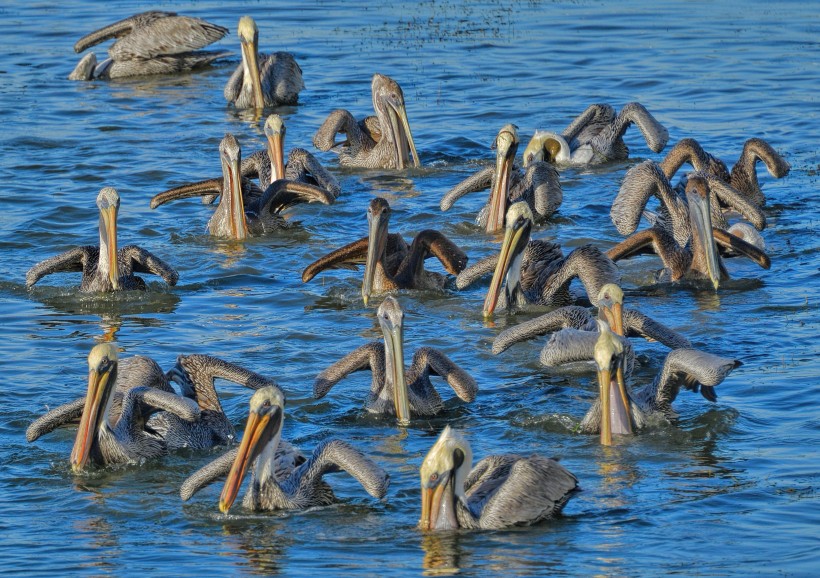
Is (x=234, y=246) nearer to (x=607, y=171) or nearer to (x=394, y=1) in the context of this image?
(x=607, y=171)

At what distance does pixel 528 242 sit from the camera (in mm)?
12414

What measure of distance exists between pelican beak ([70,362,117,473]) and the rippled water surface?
157 mm

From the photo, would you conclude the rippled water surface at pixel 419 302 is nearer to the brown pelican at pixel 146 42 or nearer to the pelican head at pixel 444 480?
the pelican head at pixel 444 480

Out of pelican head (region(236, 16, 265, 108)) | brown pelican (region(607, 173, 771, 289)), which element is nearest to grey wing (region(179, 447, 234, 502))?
brown pelican (region(607, 173, 771, 289))

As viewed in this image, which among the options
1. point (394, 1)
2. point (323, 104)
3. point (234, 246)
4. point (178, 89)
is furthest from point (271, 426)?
point (394, 1)

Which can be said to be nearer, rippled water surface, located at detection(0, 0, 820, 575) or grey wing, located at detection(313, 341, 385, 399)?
rippled water surface, located at detection(0, 0, 820, 575)

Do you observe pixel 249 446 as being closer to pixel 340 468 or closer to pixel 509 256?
pixel 340 468

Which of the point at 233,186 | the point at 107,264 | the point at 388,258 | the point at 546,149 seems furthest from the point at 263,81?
the point at 107,264

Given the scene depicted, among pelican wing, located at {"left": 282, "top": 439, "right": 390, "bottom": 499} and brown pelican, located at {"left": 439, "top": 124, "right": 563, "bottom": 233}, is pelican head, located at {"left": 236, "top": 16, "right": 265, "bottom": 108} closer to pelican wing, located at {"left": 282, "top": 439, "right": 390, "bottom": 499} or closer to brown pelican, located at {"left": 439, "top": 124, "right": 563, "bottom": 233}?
brown pelican, located at {"left": 439, "top": 124, "right": 563, "bottom": 233}

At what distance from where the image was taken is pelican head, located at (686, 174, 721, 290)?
12.7m

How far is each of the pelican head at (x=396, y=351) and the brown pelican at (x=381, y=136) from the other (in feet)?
24.8

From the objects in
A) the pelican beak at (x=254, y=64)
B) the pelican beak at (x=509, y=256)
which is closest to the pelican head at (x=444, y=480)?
the pelican beak at (x=509, y=256)

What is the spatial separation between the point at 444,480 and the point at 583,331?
258 cm

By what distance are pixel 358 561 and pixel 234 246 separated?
7131 mm
